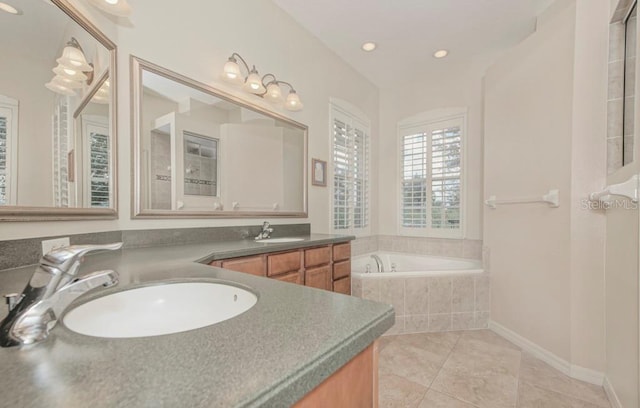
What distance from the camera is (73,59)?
3.88 feet

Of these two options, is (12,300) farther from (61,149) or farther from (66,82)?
(66,82)

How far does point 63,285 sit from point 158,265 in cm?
55

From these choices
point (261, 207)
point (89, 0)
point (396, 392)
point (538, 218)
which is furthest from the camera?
point (261, 207)

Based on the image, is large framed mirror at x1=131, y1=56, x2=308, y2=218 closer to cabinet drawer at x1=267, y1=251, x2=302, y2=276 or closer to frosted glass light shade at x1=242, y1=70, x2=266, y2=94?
frosted glass light shade at x1=242, y1=70, x2=266, y2=94

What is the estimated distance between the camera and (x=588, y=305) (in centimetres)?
176

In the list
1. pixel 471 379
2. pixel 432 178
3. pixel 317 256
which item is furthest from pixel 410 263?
pixel 317 256

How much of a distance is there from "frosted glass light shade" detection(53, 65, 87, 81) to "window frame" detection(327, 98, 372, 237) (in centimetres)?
215

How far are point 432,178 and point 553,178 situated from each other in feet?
5.21

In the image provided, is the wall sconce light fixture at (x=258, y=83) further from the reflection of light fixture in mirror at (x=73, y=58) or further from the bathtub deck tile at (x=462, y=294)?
the bathtub deck tile at (x=462, y=294)

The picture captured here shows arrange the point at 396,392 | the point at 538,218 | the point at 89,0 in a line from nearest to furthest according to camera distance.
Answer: the point at 89,0, the point at 396,392, the point at 538,218

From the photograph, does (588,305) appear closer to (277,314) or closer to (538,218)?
(538,218)

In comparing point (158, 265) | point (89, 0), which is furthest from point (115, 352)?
point (89, 0)

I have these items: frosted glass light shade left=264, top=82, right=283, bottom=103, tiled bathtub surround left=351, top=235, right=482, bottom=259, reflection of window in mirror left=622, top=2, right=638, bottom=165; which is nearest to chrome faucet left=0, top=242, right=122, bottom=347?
frosted glass light shade left=264, top=82, right=283, bottom=103

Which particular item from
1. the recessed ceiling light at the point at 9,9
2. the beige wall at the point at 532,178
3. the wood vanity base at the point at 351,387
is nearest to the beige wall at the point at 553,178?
the beige wall at the point at 532,178
